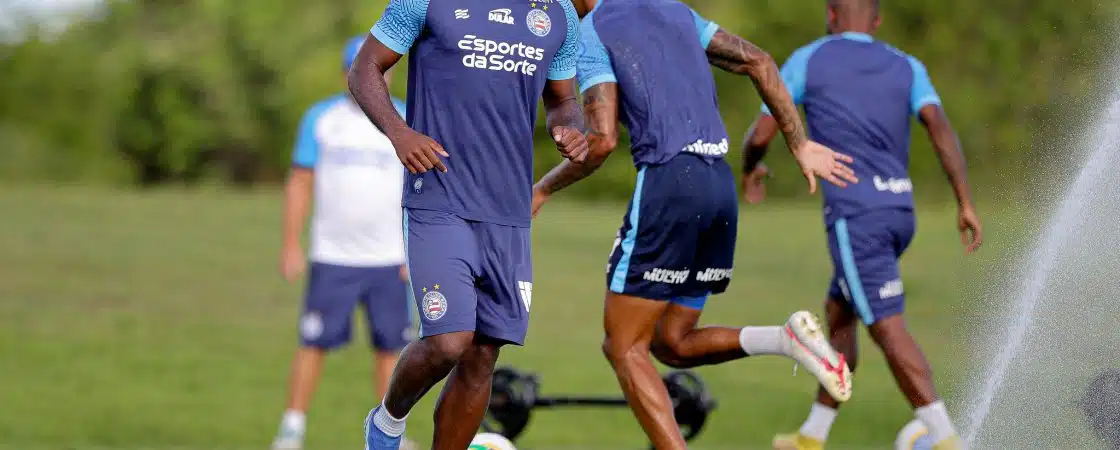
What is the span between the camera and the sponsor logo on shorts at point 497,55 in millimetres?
6039

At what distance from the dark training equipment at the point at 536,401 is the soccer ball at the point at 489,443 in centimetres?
76

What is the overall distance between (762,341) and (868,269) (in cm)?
126

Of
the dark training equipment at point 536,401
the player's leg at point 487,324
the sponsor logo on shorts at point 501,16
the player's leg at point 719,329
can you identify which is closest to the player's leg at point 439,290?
the player's leg at point 487,324

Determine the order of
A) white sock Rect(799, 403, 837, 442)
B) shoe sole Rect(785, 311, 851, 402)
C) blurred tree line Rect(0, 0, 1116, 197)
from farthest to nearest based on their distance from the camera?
blurred tree line Rect(0, 0, 1116, 197) < white sock Rect(799, 403, 837, 442) < shoe sole Rect(785, 311, 851, 402)

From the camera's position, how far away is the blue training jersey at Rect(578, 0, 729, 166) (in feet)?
23.1

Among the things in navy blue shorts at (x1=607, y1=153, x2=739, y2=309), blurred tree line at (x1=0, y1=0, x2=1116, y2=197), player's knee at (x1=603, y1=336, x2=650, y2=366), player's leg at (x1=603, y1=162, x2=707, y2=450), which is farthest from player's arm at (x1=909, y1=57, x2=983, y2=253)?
blurred tree line at (x1=0, y1=0, x2=1116, y2=197)

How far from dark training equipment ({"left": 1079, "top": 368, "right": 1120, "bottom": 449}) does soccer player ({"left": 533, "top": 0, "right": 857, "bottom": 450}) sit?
105 centimetres

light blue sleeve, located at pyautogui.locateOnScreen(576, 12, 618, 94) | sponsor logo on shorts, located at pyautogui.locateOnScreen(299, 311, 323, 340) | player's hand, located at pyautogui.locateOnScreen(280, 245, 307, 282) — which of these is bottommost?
sponsor logo on shorts, located at pyautogui.locateOnScreen(299, 311, 323, 340)

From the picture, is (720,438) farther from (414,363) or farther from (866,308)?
(414,363)

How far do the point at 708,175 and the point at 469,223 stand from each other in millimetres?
1428

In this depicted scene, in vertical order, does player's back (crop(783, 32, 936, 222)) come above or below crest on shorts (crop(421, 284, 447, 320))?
above

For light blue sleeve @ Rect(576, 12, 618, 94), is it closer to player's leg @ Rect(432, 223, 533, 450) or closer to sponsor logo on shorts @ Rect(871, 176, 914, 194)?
player's leg @ Rect(432, 223, 533, 450)

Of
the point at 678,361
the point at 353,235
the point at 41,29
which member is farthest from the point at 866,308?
the point at 41,29

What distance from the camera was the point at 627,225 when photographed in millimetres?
7172
